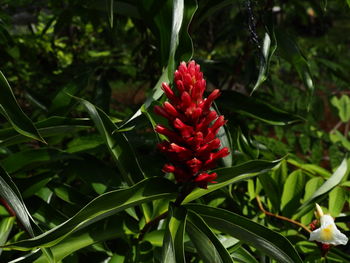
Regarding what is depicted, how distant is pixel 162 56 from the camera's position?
1133 mm

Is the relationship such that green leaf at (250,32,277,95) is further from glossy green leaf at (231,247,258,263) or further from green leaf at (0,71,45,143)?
green leaf at (0,71,45,143)

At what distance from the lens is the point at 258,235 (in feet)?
2.88

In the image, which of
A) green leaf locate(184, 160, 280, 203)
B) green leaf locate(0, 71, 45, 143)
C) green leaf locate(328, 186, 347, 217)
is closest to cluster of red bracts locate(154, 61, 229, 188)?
green leaf locate(184, 160, 280, 203)

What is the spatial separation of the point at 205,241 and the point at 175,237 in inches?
2.8

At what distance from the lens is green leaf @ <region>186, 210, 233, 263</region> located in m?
0.87

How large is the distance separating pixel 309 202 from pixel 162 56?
59cm

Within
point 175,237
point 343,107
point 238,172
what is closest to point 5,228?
point 175,237

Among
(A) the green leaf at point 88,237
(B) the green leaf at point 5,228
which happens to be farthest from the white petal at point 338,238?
(B) the green leaf at point 5,228

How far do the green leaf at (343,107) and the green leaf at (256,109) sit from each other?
90 centimetres

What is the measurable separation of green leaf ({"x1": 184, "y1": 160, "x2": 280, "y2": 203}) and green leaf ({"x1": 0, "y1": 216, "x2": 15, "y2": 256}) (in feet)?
1.60

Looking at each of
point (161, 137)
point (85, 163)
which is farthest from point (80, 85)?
point (161, 137)

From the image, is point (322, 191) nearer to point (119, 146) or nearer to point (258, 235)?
point (258, 235)

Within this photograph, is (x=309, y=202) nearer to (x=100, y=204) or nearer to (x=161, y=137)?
(x=161, y=137)

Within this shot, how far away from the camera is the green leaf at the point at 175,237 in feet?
2.75
